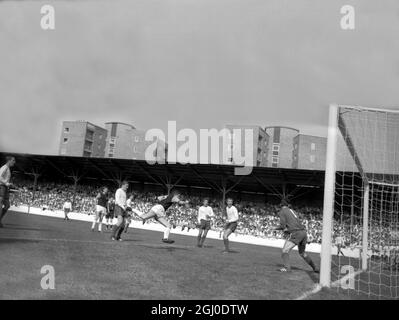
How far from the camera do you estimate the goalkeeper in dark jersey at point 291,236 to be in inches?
436

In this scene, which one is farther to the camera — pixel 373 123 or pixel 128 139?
pixel 128 139

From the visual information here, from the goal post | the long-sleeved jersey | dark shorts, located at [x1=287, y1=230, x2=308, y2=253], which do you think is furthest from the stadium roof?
the goal post

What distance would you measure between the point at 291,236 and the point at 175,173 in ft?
106

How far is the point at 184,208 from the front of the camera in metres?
42.8

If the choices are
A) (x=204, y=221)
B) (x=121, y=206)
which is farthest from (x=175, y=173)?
(x=121, y=206)

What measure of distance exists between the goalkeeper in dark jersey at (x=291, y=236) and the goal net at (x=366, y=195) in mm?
772

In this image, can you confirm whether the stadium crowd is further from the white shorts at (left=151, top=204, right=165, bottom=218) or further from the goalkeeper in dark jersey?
the goalkeeper in dark jersey

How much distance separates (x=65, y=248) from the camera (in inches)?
415

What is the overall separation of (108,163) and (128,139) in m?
20.1

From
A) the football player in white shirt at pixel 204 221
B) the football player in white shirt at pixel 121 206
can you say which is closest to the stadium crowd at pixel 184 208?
the football player in white shirt at pixel 204 221

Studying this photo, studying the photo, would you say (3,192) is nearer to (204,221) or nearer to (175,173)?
(204,221)

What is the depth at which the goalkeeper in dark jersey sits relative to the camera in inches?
436
